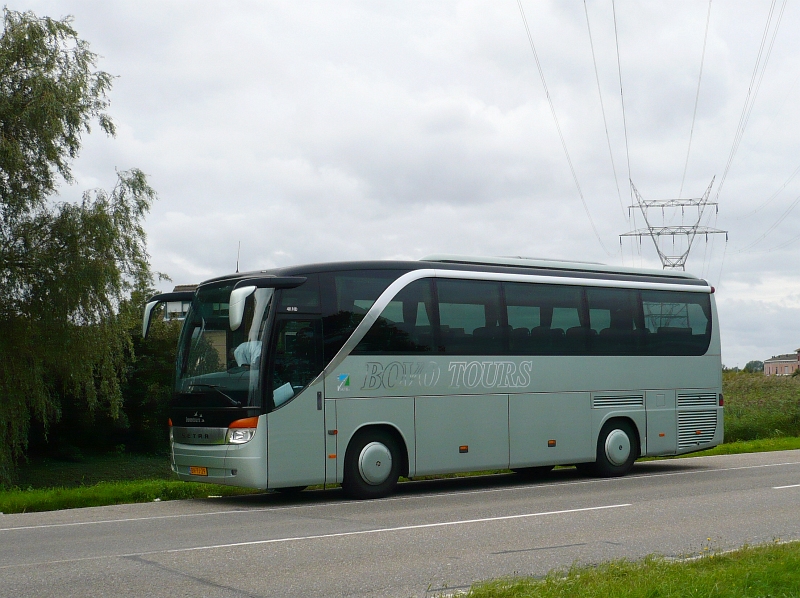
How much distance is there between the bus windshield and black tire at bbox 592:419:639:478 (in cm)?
720

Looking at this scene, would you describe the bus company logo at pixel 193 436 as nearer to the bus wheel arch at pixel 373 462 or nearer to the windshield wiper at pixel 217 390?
the windshield wiper at pixel 217 390

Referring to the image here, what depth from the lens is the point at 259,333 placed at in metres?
13.7

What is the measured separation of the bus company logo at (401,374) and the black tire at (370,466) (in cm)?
74

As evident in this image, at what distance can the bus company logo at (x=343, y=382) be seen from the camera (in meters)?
14.2

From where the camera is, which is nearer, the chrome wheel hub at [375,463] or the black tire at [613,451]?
the chrome wheel hub at [375,463]

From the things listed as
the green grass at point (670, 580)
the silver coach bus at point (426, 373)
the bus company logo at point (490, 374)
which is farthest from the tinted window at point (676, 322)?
the green grass at point (670, 580)

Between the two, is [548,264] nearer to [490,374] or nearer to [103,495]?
[490,374]

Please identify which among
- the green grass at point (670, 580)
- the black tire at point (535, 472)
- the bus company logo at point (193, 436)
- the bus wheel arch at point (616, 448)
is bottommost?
the black tire at point (535, 472)

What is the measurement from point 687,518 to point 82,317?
19.3m

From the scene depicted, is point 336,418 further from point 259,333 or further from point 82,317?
point 82,317

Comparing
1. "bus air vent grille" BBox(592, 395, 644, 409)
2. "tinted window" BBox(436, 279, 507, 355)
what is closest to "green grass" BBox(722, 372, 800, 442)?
"bus air vent grille" BBox(592, 395, 644, 409)

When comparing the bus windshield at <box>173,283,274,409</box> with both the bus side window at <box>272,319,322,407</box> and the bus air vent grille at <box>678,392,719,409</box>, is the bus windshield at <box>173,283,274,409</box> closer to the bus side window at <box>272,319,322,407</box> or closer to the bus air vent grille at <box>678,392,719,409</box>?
the bus side window at <box>272,319,322,407</box>

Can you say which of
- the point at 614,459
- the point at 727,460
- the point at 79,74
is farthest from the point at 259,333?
the point at 79,74

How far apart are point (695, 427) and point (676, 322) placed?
6.91ft
